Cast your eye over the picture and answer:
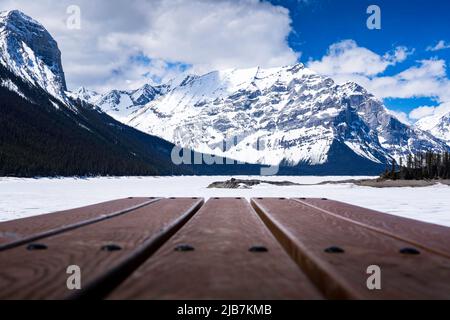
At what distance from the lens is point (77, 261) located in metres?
1.86

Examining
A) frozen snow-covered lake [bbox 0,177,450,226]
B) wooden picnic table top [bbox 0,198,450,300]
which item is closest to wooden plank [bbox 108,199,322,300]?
wooden picnic table top [bbox 0,198,450,300]

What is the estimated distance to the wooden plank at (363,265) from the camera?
4.58ft

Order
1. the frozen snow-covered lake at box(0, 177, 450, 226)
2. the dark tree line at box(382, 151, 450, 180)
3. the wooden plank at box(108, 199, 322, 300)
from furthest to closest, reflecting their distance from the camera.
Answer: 1. the dark tree line at box(382, 151, 450, 180)
2. the frozen snow-covered lake at box(0, 177, 450, 226)
3. the wooden plank at box(108, 199, 322, 300)

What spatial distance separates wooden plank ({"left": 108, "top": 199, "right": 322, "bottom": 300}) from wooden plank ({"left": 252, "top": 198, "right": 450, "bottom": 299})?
74 mm

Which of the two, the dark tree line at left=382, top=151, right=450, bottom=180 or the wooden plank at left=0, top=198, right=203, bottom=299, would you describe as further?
the dark tree line at left=382, top=151, right=450, bottom=180

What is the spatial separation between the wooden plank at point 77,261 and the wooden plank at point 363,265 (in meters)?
0.75

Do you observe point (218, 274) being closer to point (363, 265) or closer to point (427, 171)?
point (363, 265)

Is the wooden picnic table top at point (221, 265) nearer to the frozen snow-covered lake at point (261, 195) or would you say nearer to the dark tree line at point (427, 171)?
the frozen snow-covered lake at point (261, 195)

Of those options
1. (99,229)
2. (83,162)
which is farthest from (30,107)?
(99,229)

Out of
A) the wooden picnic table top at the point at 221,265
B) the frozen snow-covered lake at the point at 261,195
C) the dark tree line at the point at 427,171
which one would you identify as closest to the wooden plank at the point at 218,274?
the wooden picnic table top at the point at 221,265

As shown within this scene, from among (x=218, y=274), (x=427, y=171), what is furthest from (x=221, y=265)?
(x=427, y=171)

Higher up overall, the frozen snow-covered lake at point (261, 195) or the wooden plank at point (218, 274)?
the wooden plank at point (218, 274)

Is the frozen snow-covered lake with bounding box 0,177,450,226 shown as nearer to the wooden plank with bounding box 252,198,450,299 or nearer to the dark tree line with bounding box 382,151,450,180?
the wooden plank with bounding box 252,198,450,299

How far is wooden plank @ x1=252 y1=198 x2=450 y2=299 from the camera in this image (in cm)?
139
